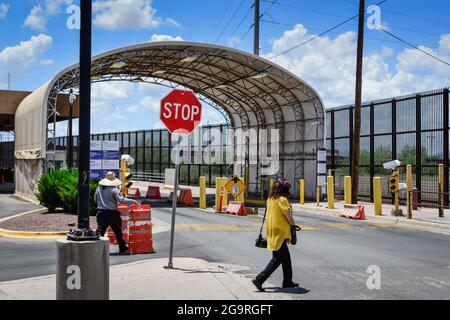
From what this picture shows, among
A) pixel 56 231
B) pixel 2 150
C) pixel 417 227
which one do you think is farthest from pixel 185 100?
pixel 2 150

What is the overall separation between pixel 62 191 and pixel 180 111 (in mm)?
11155

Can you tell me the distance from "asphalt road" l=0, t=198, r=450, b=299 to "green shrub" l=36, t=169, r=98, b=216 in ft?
Answer: 12.7

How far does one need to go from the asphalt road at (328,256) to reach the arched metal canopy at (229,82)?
41.7 ft

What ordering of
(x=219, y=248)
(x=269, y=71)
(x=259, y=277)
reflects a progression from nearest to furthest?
(x=259, y=277) → (x=219, y=248) → (x=269, y=71)

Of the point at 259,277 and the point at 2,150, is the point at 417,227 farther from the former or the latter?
the point at 2,150

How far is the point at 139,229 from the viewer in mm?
11617

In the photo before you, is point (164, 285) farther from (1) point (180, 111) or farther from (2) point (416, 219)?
(2) point (416, 219)

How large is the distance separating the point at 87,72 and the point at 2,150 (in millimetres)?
63128

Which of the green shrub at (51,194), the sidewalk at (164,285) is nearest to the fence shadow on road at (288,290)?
the sidewalk at (164,285)

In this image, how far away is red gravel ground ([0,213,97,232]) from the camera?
15.2m

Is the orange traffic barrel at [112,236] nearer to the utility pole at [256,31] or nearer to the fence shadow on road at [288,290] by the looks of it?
the fence shadow on road at [288,290]

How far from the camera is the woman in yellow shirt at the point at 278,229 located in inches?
311

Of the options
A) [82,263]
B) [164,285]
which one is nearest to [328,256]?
[164,285]

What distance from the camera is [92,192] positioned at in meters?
18.7
